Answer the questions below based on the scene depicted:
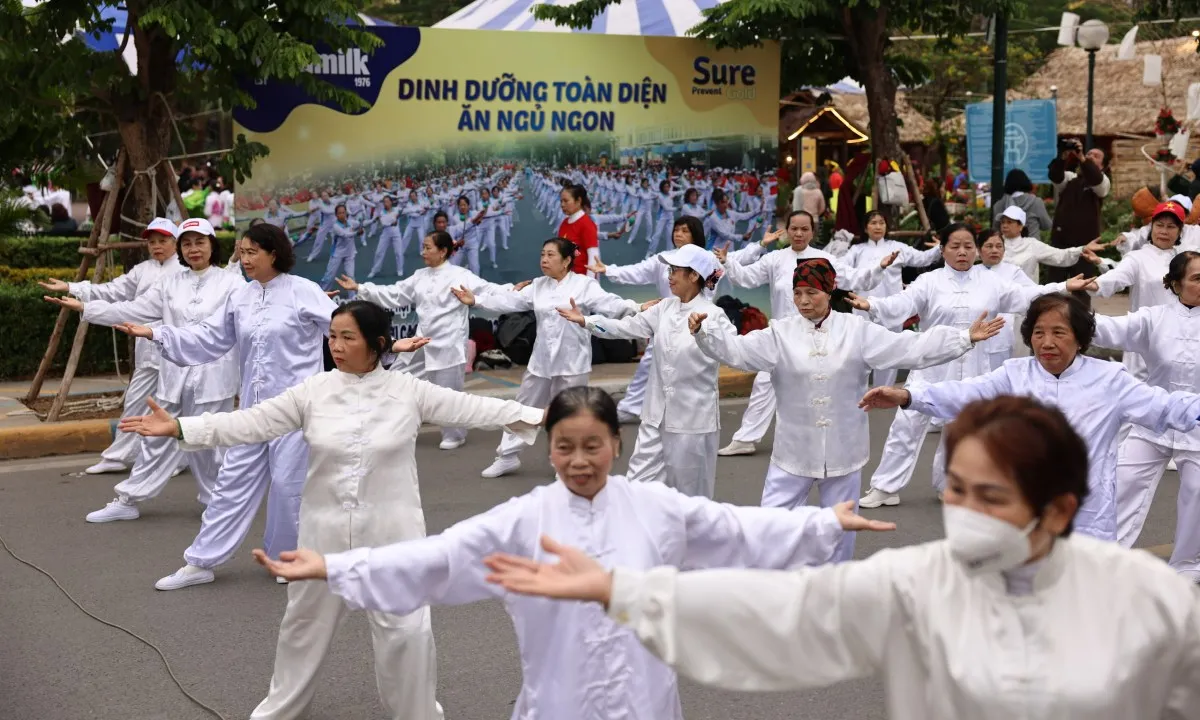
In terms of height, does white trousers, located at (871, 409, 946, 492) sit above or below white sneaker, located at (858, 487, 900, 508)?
above

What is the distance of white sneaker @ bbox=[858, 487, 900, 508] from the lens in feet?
27.8

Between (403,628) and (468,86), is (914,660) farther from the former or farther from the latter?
(468,86)

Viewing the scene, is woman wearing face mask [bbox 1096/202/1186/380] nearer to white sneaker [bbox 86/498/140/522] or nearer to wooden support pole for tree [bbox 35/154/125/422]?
white sneaker [bbox 86/498/140/522]

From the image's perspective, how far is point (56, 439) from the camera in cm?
1005

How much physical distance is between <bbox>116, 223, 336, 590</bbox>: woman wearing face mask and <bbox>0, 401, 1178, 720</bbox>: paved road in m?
0.24

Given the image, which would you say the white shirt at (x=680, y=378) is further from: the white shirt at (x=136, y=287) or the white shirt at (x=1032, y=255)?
the white shirt at (x=1032, y=255)

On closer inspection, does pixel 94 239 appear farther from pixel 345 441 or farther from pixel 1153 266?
pixel 1153 266

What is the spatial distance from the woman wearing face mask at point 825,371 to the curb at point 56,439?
559 cm

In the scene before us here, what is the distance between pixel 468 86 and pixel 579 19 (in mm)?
2325

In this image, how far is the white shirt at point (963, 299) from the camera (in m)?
9.29

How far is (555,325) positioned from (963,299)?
275 cm

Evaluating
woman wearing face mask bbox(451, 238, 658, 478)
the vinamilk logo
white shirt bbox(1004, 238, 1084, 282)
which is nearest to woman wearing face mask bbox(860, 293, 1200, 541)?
woman wearing face mask bbox(451, 238, 658, 478)

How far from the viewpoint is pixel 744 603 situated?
2.63 metres

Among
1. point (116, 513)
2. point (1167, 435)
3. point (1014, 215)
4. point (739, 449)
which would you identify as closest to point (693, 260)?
point (1167, 435)
